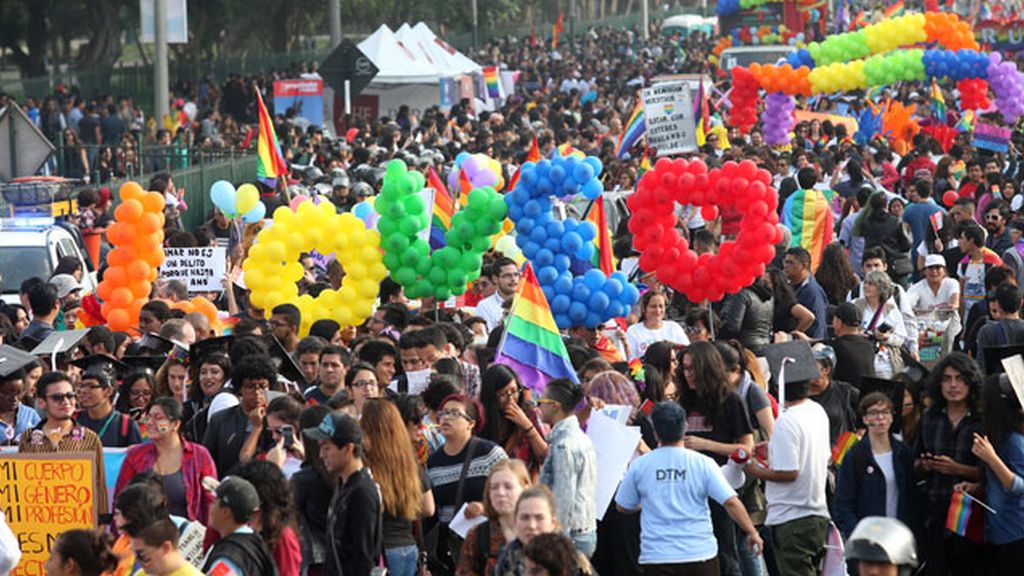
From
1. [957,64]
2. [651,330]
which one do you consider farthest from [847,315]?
[957,64]

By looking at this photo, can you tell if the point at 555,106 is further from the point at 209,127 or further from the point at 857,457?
the point at 857,457

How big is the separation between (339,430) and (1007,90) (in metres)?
22.0

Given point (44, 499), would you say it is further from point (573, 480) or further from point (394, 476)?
point (573, 480)

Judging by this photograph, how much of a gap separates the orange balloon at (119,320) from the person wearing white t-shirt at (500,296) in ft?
7.71

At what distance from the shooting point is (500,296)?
1470 cm

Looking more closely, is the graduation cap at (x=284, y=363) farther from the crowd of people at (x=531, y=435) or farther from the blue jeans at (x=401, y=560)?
the blue jeans at (x=401, y=560)

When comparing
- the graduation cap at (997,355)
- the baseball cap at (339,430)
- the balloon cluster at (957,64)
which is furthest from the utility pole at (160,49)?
the baseball cap at (339,430)

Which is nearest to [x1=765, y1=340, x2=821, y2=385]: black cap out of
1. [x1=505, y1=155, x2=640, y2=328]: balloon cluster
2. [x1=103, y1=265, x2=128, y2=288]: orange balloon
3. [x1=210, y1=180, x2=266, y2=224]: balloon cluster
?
[x1=505, y1=155, x2=640, y2=328]: balloon cluster

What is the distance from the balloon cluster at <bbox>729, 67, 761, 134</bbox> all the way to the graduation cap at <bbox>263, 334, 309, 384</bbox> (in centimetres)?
1746

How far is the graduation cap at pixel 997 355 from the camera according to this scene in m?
10.2

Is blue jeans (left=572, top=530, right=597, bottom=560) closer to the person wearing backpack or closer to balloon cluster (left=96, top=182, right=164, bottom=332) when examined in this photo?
the person wearing backpack

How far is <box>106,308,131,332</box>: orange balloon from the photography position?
14.5 meters

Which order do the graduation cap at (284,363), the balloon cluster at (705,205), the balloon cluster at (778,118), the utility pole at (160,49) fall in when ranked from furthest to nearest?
the utility pole at (160,49), the balloon cluster at (778,118), the balloon cluster at (705,205), the graduation cap at (284,363)

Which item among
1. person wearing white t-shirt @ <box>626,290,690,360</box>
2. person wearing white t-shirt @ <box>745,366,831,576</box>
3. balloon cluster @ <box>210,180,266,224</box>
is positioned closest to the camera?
person wearing white t-shirt @ <box>745,366,831,576</box>
